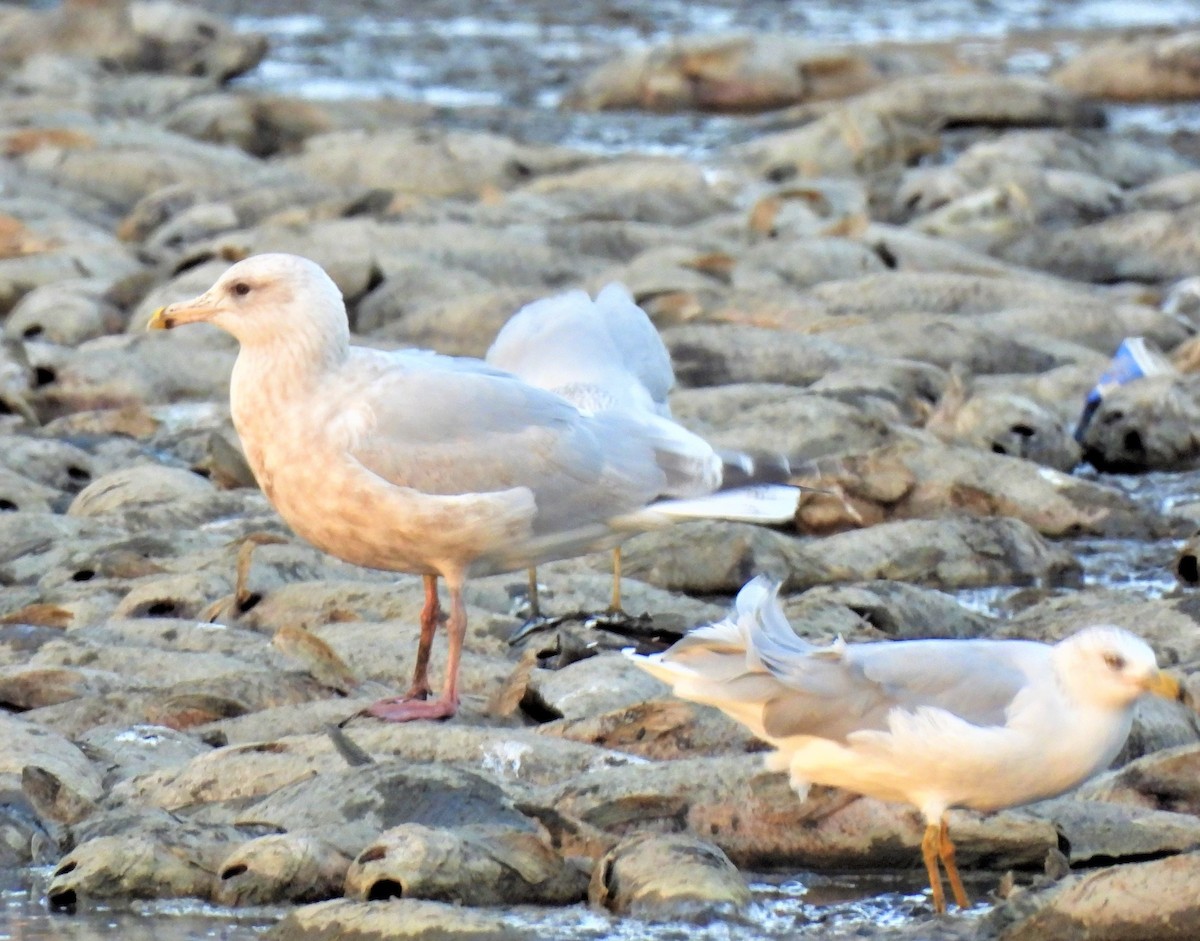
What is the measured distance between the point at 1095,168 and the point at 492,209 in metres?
5.29

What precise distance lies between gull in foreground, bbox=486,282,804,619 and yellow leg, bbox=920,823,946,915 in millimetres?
2023

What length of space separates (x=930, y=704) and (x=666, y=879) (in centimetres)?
65

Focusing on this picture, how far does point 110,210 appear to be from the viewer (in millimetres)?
15719

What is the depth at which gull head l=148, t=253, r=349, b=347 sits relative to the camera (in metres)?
5.68

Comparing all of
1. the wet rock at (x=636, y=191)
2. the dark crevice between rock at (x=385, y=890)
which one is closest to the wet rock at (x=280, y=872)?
the dark crevice between rock at (x=385, y=890)

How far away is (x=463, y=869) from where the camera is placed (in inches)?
176

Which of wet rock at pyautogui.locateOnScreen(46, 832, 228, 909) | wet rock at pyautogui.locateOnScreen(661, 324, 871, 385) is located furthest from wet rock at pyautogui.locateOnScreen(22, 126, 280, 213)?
wet rock at pyautogui.locateOnScreen(46, 832, 228, 909)

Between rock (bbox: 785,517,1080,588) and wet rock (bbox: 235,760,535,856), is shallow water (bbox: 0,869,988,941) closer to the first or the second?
wet rock (bbox: 235,760,535,856)

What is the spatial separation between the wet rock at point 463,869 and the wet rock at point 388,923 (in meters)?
0.13

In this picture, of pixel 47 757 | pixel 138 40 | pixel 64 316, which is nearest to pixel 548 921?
pixel 47 757

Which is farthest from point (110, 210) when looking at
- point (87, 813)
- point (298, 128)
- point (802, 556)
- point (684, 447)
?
point (87, 813)

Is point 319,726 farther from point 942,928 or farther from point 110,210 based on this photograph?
point 110,210

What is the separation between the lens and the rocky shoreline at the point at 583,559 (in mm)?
4684

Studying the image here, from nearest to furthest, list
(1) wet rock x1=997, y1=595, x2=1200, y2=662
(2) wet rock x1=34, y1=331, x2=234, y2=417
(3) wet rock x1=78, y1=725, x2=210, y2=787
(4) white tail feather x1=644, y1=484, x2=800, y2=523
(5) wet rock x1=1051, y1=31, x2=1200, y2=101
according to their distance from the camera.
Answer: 1. (3) wet rock x1=78, y1=725, x2=210, y2=787
2. (4) white tail feather x1=644, y1=484, x2=800, y2=523
3. (1) wet rock x1=997, y1=595, x2=1200, y2=662
4. (2) wet rock x1=34, y1=331, x2=234, y2=417
5. (5) wet rock x1=1051, y1=31, x2=1200, y2=101
